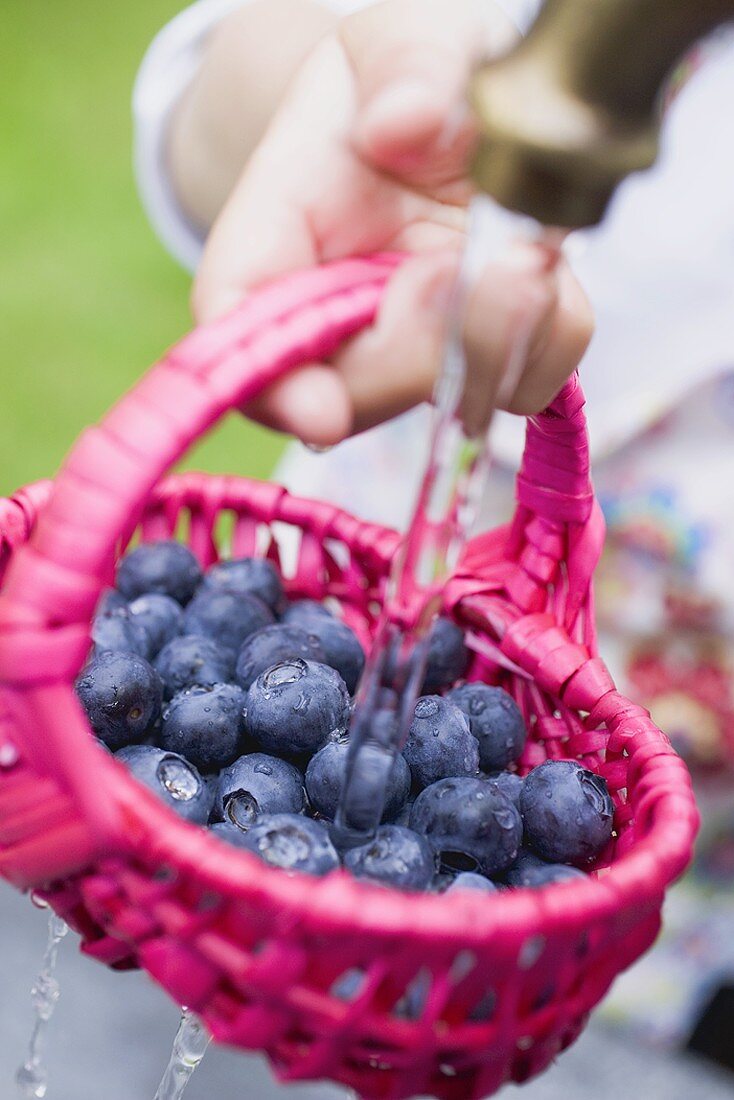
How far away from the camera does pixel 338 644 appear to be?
0.69 metres

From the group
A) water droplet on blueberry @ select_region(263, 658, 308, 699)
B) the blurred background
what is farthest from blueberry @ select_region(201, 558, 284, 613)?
the blurred background

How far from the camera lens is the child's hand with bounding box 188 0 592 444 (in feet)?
1.37

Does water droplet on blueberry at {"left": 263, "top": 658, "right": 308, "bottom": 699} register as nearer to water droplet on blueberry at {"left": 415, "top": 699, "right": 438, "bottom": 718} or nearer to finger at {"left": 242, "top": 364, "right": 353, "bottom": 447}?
water droplet on blueberry at {"left": 415, "top": 699, "right": 438, "bottom": 718}

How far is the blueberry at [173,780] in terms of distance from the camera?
543 millimetres

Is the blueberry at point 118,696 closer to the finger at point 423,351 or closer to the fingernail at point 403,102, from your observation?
the finger at point 423,351

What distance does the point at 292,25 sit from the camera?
0.92 meters

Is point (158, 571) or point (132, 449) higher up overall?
point (132, 449)

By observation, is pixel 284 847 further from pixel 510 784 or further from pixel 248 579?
pixel 248 579

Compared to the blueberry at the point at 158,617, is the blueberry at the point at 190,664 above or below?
above

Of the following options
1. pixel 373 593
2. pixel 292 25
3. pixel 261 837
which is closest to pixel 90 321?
pixel 292 25

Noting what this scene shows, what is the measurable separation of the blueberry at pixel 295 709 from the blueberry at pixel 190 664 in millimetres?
45

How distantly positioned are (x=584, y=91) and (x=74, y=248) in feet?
7.40

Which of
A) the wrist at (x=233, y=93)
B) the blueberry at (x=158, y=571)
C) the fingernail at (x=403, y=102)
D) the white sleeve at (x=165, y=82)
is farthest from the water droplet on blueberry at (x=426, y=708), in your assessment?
the white sleeve at (x=165, y=82)

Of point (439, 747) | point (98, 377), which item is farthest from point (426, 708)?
point (98, 377)
